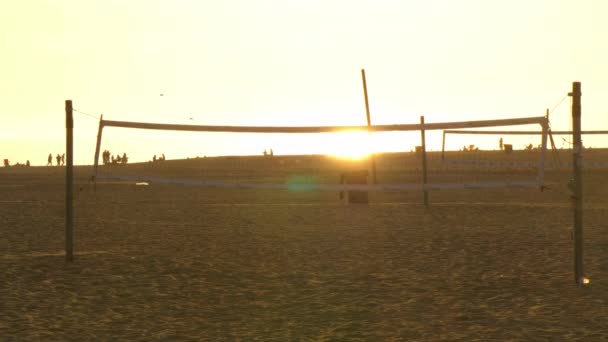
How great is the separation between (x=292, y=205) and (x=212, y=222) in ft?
19.3

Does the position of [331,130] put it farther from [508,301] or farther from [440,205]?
[440,205]

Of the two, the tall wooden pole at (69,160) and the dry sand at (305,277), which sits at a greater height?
the tall wooden pole at (69,160)

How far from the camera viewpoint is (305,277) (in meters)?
10.7

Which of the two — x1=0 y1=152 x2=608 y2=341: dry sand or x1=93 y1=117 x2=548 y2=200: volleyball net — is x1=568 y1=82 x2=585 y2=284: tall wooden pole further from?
x1=93 y1=117 x2=548 y2=200: volleyball net

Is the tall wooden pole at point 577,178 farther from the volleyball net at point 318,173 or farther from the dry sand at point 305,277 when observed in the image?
the volleyball net at point 318,173

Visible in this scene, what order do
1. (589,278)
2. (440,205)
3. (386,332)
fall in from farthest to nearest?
(440,205), (589,278), (386,332)

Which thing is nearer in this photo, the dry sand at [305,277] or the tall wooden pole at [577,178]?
the dry sand at [305,277]

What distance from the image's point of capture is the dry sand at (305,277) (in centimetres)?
781

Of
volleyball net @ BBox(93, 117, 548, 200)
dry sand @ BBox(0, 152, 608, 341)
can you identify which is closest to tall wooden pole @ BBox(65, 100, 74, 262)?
dry sand @ BBox(0, 152, 608, 341)

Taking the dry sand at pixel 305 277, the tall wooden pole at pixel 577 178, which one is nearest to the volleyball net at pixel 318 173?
the dry sand at pixel 305 277

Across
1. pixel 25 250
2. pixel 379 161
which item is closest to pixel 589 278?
pixel 25 250

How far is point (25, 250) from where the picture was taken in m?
Result: 13.4

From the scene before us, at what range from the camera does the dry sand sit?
7.81 metres

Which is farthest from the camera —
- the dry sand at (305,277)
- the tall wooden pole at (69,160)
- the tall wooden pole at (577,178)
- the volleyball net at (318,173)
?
the volleyball net at (318,173)
